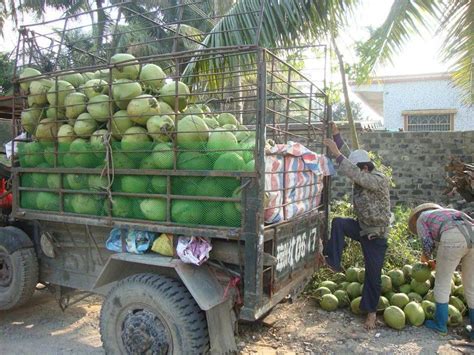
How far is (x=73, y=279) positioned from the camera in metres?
3.67

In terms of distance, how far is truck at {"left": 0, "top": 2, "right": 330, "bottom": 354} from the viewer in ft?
9.36

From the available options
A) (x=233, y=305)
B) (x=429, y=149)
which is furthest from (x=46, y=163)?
(x=429, y=149)

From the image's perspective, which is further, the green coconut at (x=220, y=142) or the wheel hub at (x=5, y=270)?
the wheel hub at (x=5, y=270)

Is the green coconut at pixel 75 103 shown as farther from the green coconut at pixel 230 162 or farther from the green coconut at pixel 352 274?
the green coconut at pixel 352 274

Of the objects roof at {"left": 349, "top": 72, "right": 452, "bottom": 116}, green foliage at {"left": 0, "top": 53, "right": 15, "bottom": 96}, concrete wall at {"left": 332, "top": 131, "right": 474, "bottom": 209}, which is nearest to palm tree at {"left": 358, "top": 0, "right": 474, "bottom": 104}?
concrete wall at {"left": 332, "top": 131, "right": 474, "bottom": 209}

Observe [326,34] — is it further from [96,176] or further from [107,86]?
[96,176]

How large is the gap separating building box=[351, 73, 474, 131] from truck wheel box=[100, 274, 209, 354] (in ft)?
40.6

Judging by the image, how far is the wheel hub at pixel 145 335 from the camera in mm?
2943

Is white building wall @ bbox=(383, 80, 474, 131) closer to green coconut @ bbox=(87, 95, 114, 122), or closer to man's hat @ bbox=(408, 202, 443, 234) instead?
man's hat @ bbox=(408, 202, 443, 234)

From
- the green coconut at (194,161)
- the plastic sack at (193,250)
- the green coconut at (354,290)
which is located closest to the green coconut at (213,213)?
the plastic sack at (193,250)

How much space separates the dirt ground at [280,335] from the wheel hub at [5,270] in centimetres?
54

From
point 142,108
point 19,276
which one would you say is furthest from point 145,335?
point 142,108

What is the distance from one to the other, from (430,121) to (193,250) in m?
13.7

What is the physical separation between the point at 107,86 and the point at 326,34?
165 inches
